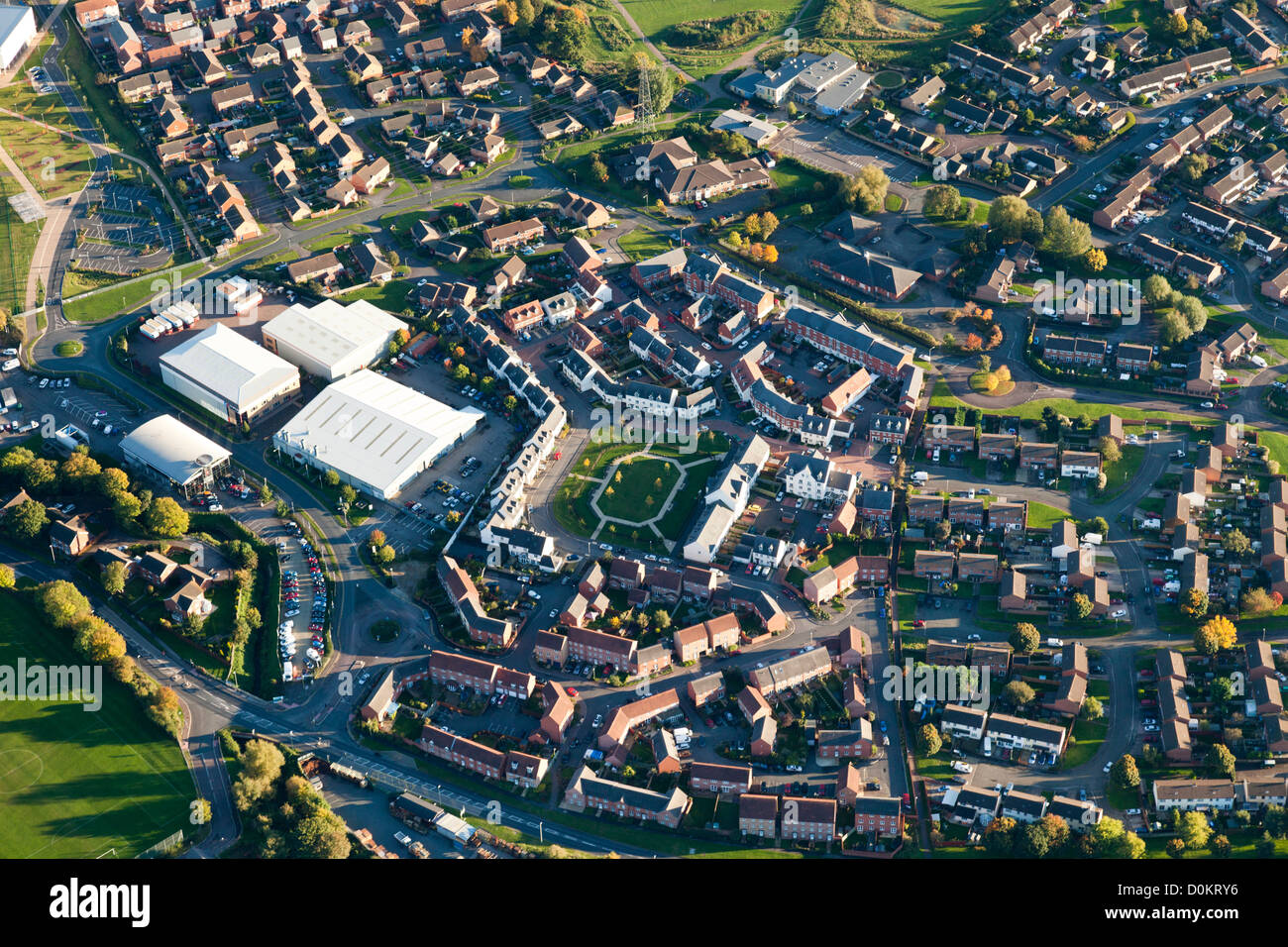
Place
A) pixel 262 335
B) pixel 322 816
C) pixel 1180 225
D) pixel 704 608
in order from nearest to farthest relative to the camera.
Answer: pixel 322 816 → pixel 704 608 → pixel 262 335 → pixel 1180 225

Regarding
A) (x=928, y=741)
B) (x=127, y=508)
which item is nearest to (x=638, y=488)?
(x=928, y=741)

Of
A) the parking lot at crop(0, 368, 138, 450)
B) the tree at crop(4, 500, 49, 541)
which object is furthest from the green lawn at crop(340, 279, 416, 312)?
the tree at crop(4, 500, 49, 541)

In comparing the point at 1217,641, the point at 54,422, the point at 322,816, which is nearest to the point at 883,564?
the point at 1217,641

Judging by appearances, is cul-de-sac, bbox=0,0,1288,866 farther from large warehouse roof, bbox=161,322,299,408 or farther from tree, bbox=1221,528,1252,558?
large warehouse roof, bbox=161,322,299,408

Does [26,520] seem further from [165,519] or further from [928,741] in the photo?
[928,741]

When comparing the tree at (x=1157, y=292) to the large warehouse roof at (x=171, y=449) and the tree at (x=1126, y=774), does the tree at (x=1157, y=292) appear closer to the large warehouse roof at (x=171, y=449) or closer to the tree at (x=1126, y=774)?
the tree at (x=1126, y=774)

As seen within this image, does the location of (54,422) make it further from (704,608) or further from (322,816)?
(704,608)

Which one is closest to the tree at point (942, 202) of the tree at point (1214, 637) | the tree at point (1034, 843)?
the tree at point (1214, 637)
